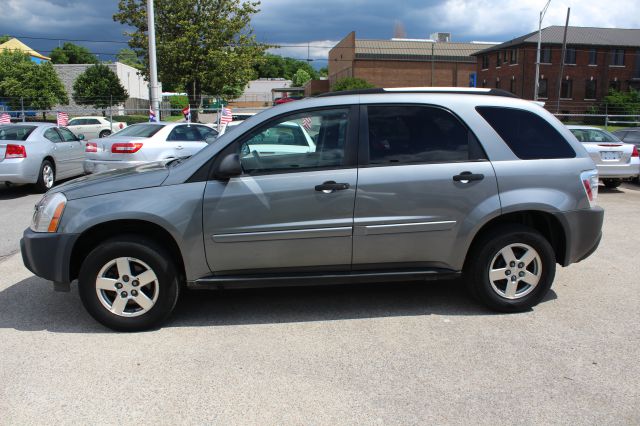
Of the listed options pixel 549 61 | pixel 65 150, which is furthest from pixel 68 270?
pixel 549 61

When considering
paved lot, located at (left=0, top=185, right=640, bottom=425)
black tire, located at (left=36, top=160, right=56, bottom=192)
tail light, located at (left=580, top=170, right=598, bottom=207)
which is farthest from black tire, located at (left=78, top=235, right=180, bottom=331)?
black tire, located at (left=36, top=160, right=56, bottom=192)

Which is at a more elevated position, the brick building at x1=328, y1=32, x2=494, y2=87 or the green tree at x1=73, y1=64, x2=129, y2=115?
the brick building at x1=328, y1=32, x2=494, y2=87

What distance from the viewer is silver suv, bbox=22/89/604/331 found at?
4.32 metres

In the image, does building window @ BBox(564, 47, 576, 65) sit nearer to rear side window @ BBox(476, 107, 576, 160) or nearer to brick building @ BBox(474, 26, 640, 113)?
brick building @ BBox(474, 26, 640, 113)

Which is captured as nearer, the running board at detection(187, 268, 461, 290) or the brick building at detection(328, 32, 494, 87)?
the running board at detection(187, 268, 461, 290)

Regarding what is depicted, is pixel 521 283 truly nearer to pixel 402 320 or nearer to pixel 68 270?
pixel 402 320

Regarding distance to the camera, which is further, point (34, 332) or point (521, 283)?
point (521, 283)

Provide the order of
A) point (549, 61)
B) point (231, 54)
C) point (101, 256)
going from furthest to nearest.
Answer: point (549, 61) < point (231, 54) < point (101, 256)

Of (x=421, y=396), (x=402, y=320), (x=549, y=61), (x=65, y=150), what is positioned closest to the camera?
(x=421, y=396)

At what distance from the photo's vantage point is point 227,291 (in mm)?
5402

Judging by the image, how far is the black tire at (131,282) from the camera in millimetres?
4277

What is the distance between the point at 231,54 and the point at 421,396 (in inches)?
1096

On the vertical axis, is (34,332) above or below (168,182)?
below

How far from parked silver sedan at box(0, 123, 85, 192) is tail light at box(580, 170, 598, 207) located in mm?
10610
